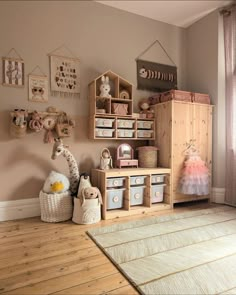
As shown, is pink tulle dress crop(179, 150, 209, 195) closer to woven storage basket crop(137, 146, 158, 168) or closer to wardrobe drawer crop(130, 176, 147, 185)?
woven storage basket crop(137, 146, 158, 168)

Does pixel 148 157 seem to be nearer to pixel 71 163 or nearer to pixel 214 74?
pixel 71 163

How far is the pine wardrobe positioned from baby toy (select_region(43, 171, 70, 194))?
1.25 meters

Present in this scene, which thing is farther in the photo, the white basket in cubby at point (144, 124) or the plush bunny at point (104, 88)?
the white basket in cubby at point (144, 124)

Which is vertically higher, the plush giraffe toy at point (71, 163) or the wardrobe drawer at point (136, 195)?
the plush giraffe toy at point (71, 163)

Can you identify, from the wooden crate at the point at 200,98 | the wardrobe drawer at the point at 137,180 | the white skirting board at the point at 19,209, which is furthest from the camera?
the wooden crate at the point at 200,98

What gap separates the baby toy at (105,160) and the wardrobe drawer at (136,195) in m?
0.39

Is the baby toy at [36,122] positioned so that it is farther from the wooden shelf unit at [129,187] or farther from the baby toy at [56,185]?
the wooden shelf unit at [129,187]

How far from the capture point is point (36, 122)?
2.28 metres

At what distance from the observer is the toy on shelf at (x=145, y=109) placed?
112 inches

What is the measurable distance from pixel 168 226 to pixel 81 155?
4.16ft

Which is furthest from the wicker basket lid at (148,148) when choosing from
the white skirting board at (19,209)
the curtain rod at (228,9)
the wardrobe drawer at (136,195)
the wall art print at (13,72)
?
the curtain rod at (228,9)

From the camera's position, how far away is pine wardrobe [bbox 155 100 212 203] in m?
2.65

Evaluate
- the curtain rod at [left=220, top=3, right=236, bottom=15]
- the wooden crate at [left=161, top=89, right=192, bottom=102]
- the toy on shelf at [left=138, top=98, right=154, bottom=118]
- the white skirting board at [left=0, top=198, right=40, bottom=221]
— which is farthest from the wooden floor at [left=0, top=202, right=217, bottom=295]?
the curtain rod at [left=220, top=3, right=236, bottom=15]

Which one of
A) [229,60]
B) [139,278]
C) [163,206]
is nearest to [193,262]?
[139,278]
